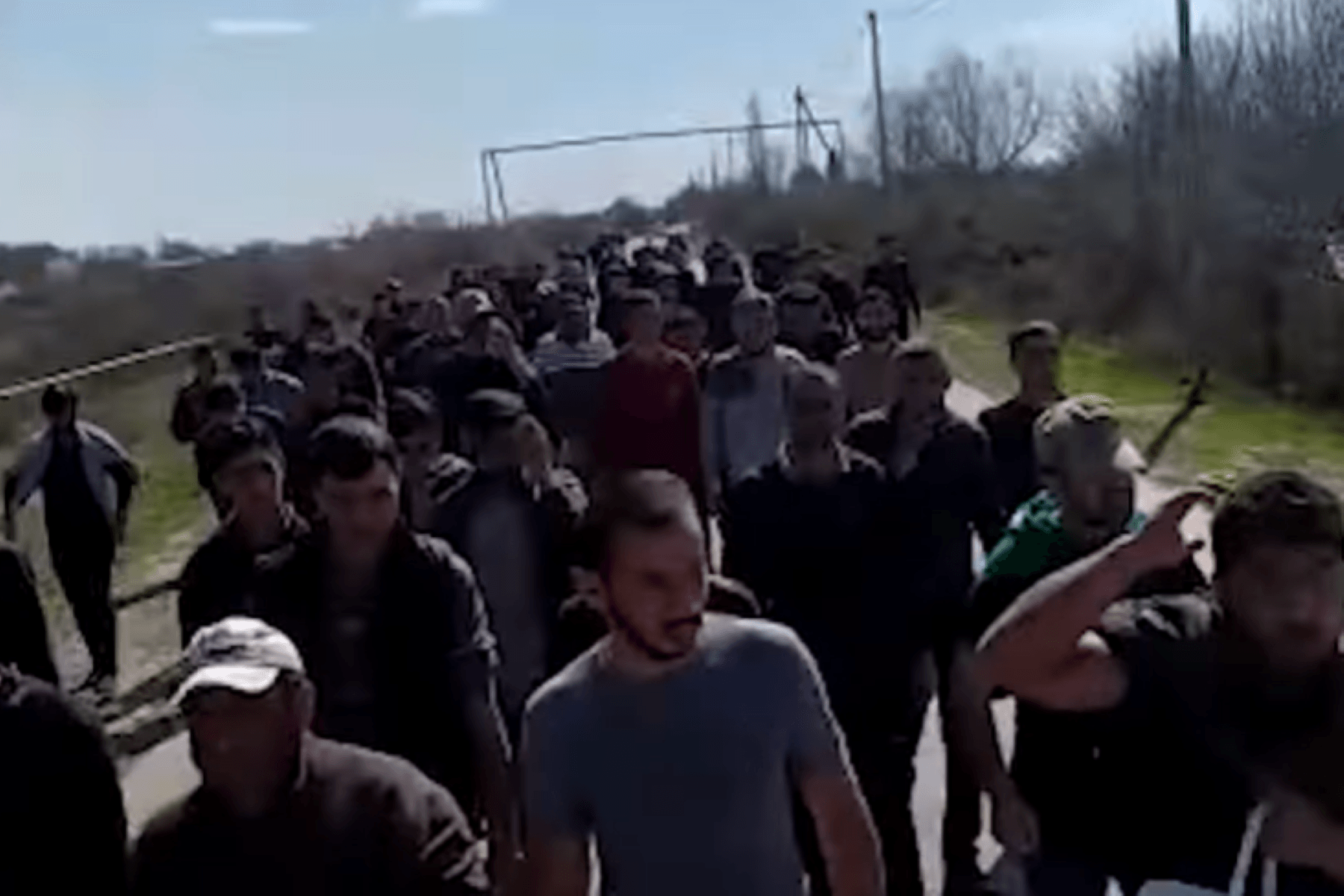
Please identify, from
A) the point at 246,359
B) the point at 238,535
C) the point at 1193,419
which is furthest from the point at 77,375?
the point at 238,535

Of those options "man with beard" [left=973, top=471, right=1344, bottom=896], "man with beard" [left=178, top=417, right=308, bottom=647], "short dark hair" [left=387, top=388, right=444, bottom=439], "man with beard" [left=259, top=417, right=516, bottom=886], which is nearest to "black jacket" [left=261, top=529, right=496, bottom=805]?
"man with beard" [left=259, top=417, right=516, bottom=886]

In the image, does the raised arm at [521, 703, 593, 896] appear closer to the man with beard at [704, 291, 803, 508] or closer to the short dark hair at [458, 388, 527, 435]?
the short dark hair at [458, 388, 527, 435]

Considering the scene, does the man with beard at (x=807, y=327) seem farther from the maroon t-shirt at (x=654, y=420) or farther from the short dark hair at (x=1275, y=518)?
the short dark hair at (x=1275, y=518)

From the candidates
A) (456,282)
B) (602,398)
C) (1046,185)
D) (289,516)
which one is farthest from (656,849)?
(1046,185)

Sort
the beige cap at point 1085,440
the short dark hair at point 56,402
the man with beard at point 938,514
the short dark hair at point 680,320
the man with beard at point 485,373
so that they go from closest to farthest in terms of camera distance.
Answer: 1. the beige cap at point 1085,440
2. the man with beard at point 938,514
3. the man with beard at point 485,373
4. the short dark hair at point 56,402
5. the short dark hair at point 680,320

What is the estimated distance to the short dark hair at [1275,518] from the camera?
341 centimetres

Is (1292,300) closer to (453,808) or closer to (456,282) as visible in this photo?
(456,282)

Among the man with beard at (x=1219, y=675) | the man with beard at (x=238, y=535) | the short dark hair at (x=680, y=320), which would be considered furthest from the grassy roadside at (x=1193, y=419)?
the man with beard at (x=1219, y=675)

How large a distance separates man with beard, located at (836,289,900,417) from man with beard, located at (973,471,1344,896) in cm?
432

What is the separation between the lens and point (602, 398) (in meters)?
9.35

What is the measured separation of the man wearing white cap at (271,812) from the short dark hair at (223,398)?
21.6 feet

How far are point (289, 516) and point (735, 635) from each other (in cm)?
256

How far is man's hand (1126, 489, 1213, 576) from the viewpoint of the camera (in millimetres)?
3543

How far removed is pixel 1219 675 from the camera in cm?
348
